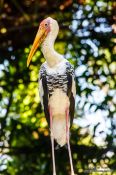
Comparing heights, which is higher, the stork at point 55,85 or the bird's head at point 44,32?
the bird's head at point 44,32

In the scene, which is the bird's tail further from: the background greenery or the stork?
the background greenery

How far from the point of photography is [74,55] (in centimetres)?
452

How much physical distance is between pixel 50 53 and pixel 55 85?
4.9 inches

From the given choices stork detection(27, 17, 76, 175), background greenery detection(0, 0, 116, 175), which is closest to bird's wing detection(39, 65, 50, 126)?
stork detection(27, 17, 76, 175)

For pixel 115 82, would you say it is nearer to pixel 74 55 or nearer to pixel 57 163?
pixel 74 55

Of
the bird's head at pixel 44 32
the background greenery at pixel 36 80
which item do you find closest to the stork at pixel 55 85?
the bird's head at pixel 44 32

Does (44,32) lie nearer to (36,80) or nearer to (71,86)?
(71,86)

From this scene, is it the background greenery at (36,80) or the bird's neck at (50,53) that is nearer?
the bird's neck at (50,53)

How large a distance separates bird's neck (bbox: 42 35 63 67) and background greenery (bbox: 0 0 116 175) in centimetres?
174

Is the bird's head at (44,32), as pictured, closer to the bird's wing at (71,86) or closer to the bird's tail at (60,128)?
the bird's wing at (71,86)

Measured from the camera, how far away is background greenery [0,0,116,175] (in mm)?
4457

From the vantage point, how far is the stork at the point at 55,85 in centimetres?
251

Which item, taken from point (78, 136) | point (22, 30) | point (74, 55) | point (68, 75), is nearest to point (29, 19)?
point (22, 30)

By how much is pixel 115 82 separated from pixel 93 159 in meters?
0.59
